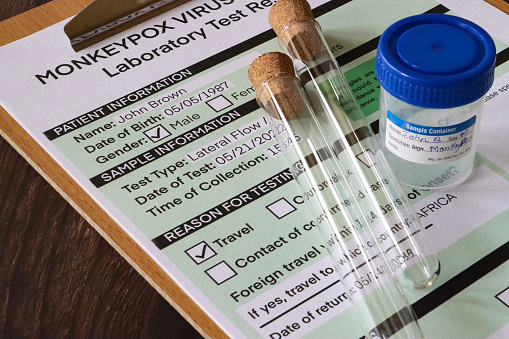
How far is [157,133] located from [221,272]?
0.20m

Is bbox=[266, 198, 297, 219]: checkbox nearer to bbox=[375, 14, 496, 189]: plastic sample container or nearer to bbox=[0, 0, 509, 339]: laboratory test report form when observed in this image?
bbox=[0, 0, 509, 339]: laboratory test report form

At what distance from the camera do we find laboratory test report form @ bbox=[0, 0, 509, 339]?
0.65m

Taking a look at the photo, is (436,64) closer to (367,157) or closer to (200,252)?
(367,157)

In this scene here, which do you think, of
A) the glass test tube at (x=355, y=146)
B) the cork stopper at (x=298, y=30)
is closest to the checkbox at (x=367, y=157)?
the glass test tube at (x=355, y=146)

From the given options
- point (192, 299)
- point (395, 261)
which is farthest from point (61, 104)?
point (395, 261)

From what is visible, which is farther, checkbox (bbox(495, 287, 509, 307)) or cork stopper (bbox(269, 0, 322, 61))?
cork stopper (bbox(269, 0, 322, 61))

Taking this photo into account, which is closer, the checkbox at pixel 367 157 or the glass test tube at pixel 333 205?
the glass test tube at pixel 333 205

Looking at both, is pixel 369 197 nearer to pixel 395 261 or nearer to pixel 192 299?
pixel 395 261

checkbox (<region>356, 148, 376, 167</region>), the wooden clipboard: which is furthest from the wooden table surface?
checkbox (<region>356, 148, 376, 167</region>)

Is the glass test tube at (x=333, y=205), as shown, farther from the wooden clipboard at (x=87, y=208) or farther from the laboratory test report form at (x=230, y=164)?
the wooden clipboard at (x=87, y=208)

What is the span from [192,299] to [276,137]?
0.69 feet

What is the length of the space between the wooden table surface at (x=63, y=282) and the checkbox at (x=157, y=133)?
11 centimetres

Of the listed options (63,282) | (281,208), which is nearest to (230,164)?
(281,208)

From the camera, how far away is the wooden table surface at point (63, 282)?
67cm
